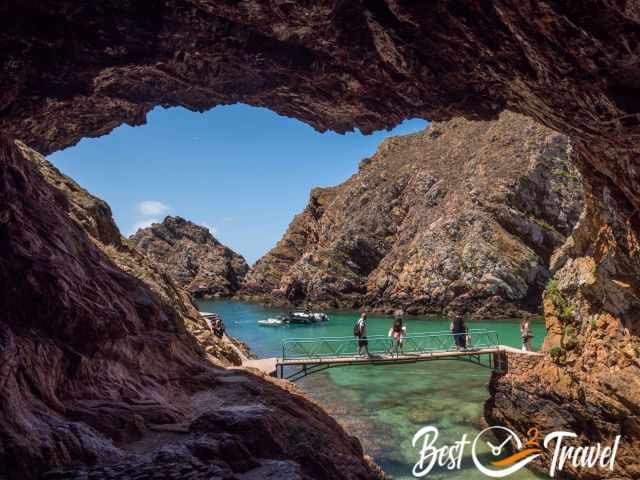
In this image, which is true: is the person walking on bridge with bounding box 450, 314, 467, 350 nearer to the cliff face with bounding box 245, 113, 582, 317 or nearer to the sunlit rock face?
the sunlit rock face

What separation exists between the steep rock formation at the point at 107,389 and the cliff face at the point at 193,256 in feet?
353

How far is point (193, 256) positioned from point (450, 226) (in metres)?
88.3

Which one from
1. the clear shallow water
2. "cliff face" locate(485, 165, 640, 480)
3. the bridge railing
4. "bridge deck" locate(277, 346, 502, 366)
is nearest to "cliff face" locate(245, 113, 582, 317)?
the clear shallow water

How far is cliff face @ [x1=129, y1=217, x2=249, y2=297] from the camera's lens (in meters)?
124

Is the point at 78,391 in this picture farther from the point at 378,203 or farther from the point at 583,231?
the point at 378,203

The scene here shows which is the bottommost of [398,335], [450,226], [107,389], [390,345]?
[390,345]

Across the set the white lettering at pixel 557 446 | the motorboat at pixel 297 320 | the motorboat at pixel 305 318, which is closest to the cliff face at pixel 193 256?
the motorboat at pixel 297 320

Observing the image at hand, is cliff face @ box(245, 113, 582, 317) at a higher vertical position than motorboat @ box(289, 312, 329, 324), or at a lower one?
higher

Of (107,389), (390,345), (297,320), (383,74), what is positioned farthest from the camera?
(297,320)

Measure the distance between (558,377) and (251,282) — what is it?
3930 inches

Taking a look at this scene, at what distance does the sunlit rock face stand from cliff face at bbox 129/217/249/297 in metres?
105

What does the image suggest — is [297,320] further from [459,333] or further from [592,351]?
[592,351]

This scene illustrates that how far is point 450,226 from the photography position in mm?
70875

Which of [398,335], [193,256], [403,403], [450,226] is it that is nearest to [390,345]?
[398,335]
